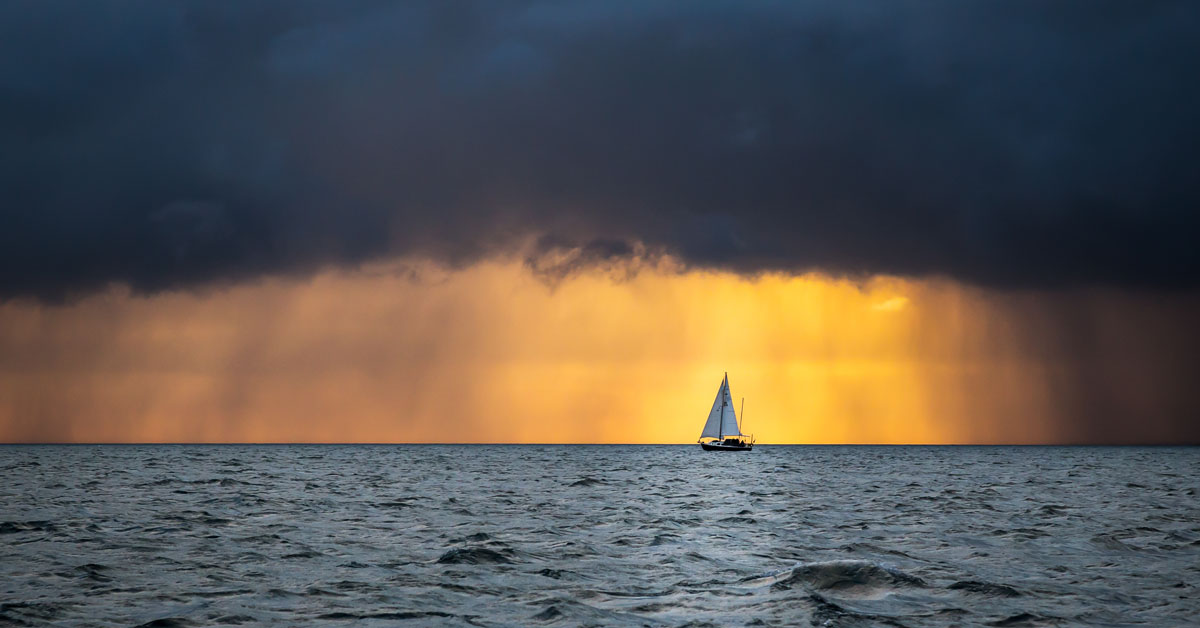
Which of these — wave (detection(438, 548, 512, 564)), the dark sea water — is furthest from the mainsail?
wave (detection(438, 548, 512, 564))

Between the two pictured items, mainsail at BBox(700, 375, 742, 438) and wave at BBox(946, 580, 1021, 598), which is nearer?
wave at BBox(946, 580, 1021, 598)

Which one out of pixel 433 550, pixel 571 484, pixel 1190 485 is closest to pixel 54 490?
pixel 571 484

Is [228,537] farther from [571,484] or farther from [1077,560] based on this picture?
[571,484]

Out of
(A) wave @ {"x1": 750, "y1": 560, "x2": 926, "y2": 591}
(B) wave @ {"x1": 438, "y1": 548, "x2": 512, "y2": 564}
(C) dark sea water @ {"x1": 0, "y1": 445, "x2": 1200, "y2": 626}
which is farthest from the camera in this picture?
(B) wave @ {"x1": 438, "y1": 548, "x2": 512, "y2": 564}

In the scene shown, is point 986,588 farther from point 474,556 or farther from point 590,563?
point 474,556

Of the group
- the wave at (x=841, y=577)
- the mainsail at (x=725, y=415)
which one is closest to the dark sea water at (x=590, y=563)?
the wave at (x=841, y=577)

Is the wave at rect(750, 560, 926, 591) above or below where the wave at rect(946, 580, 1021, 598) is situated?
above

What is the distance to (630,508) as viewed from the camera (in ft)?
173

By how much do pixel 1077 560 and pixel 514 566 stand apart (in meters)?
18.0

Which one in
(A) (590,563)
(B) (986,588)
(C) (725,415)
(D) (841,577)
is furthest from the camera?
(C) (725,415)

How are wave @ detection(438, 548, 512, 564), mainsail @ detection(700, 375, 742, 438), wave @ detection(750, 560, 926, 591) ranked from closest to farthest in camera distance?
1. wave @ detection(750, 560, 926, 591)
2. wave @ detection(438, 548, 512, 564)
3. mainsail @ detection(700, 375, 742, 438)

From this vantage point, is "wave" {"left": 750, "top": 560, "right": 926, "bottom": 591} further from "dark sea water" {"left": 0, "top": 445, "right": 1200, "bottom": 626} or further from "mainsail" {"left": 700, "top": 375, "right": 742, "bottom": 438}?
"mainsail" {"left": 700, "top": 375, "right": 742, "bottom": 438}

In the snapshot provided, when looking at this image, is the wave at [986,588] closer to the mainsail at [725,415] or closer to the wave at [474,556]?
the wave at [474,556]

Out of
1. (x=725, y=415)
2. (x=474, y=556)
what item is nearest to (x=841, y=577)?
(x=474, y=556)
